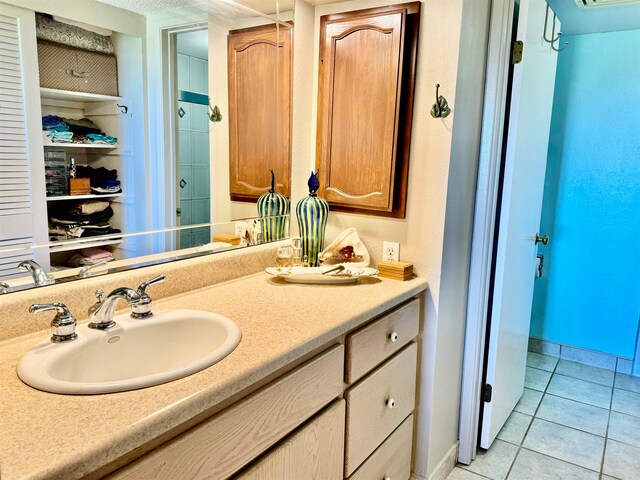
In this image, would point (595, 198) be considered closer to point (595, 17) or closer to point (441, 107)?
point (595, 17)

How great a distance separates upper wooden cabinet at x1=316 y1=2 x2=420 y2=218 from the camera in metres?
1.73

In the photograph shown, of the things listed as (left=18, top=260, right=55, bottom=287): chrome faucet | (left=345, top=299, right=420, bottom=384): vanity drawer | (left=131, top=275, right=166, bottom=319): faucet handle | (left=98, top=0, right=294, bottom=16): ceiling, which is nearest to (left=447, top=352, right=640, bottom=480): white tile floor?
(left=345, top=299, right=420, bottom=384): vanity drawer

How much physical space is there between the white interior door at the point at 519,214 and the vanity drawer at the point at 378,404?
58 cm

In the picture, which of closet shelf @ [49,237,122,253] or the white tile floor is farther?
the white tile floor

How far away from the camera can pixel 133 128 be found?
1.34m

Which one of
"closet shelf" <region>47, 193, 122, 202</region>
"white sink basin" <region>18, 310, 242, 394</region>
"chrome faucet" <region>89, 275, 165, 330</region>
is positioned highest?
"closet shelf" <region>47, 193, 122, 202</region>

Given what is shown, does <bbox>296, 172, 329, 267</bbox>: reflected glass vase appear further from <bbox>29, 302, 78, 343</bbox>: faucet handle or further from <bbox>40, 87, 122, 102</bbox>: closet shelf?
<bbox>29, 302, 78, 343</bbox>: faucet handle

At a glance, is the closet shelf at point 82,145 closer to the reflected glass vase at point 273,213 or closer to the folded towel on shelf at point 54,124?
the folded towel on shelf at point 54,124

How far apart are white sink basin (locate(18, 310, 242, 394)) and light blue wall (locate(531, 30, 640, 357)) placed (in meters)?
2.72

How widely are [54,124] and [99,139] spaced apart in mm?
120

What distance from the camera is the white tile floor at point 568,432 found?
2.09 meters

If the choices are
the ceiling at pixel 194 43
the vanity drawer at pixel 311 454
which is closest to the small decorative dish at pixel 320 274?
the vanity drawer at pixel 311 454

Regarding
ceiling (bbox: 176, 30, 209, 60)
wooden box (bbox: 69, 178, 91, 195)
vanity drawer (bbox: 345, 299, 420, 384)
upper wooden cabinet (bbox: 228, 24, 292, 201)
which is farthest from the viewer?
upper wooden cabinet (bbox: 228, 24, 292, 201)

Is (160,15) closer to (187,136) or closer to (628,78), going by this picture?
(187,136)
